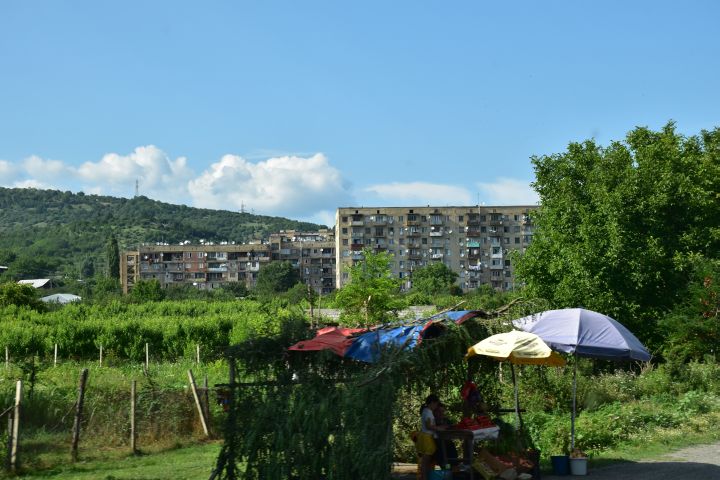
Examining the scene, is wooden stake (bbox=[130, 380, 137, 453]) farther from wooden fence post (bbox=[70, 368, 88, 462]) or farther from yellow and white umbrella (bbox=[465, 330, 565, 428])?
yellow and white umbrella (bbox=[465, 330, 565, 428])

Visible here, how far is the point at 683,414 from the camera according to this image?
22.2 meters

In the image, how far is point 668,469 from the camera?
16094mm

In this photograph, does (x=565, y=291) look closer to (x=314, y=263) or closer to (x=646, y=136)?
(x=646, y=136)

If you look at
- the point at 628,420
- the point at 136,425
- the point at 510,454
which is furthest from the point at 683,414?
the point at 136,425

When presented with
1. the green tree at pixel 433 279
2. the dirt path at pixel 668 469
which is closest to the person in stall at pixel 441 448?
the dirt path at pixel 668 469

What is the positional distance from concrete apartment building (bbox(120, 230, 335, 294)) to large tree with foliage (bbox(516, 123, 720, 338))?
13628cm

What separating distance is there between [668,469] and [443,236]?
12827cm

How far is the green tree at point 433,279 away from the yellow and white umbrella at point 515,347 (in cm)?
10357

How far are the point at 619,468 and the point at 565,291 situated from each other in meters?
20.5

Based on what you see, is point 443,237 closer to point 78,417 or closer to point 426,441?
point 78,417

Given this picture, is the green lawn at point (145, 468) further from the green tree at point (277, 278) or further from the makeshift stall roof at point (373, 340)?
the green tree at point (277, 278)

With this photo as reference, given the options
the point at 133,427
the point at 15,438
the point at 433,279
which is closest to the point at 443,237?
the point at 433,279

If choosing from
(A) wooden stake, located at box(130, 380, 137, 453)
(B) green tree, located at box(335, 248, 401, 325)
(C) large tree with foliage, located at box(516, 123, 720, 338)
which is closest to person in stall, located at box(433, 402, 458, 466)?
(A) wooden stake, located at box(130, 380, 137, 453)

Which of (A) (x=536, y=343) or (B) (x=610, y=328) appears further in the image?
(B) (x=610, y=328)
